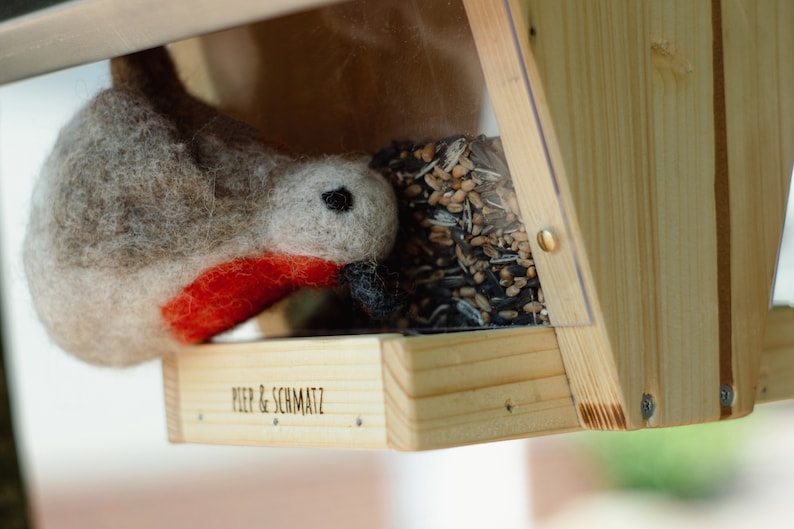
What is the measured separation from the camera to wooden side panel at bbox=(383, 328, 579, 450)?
662mm

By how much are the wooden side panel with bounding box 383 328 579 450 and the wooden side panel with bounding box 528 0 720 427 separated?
0.06 m

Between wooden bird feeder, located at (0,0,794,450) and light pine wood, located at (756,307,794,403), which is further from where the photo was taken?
light pine wood, located at (756,307,794,403)

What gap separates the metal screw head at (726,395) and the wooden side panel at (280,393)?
328 mm

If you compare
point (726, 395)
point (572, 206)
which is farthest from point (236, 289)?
point (726, 395)

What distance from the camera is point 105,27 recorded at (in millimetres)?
728

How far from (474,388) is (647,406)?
0.16 m

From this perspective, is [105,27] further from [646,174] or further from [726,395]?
[726,395]

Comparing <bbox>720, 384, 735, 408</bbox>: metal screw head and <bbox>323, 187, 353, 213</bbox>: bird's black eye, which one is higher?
<bbox>323, 187, 353, 213</bbox>: bird's black eye

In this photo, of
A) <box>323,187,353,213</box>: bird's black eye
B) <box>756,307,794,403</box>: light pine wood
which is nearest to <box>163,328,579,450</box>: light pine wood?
<box>323,187,353,213</box>: bird's black eye

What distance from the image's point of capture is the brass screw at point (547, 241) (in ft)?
2.35

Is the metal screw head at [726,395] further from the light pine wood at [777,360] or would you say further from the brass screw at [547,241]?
the brass screw at [547,241]

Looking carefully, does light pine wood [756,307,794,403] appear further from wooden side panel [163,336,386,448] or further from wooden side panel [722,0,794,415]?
wooden side panel [163,336,386,448]

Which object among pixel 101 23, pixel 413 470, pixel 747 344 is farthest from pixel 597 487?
pixel 101 23

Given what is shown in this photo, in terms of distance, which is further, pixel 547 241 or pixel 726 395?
pixel 726 395
